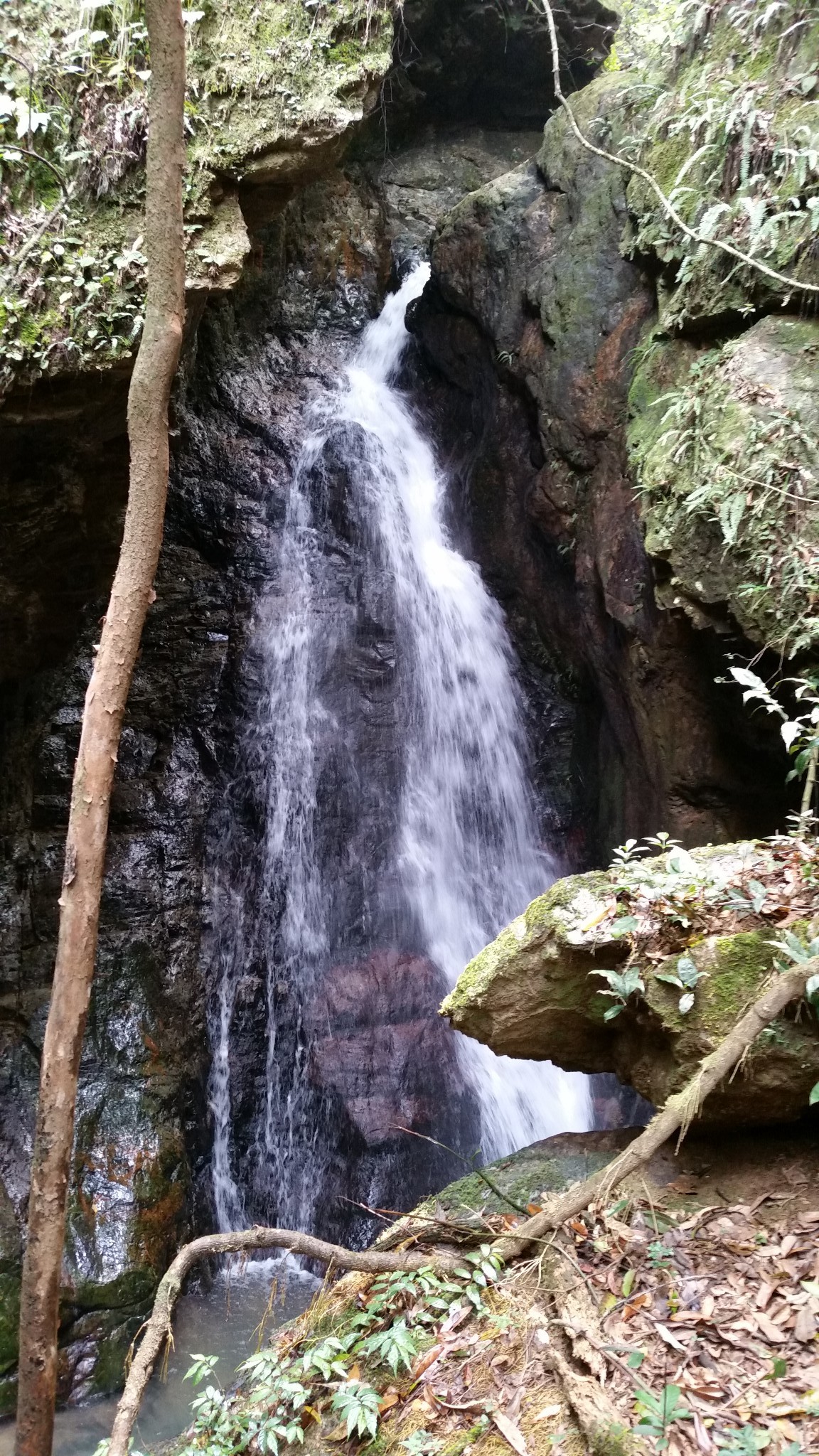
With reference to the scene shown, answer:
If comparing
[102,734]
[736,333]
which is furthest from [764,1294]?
[736,333]

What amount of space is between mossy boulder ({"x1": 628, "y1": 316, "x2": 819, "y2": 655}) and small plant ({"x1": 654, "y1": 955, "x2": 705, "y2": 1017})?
7.52 ft

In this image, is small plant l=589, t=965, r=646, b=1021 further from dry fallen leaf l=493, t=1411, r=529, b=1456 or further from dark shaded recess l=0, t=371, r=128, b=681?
dark shaded recess l=0, t=371, r=128, b=681

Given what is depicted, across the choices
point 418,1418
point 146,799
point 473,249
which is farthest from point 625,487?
point 418,1418

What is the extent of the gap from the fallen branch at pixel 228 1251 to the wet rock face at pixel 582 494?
3.75 metres

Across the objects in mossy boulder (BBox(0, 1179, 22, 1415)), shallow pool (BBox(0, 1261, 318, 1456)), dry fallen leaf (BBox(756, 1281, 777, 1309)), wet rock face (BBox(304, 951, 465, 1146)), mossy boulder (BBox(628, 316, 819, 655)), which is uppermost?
mossy boulder (BBox(628, 316, 819, 655))

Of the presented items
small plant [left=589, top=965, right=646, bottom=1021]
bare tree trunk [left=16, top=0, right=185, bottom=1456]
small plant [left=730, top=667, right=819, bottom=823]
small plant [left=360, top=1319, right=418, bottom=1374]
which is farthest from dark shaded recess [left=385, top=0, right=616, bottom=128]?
small plant [left=360, top=1319, right=418, bottom=1374]

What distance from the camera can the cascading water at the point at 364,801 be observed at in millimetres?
7398

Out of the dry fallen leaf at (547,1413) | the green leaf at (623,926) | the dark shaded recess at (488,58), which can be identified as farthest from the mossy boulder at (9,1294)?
the dark shaded recess at (488,58)

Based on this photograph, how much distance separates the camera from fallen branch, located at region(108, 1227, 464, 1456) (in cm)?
283

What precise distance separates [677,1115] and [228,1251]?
1691 mm

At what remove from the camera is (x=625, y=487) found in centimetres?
698

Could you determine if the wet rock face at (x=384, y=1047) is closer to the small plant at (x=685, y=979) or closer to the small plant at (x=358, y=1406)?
the small plant at (x=358, y=1406)

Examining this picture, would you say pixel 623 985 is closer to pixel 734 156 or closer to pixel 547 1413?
pixel 547 1413

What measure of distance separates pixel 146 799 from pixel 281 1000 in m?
2.14
